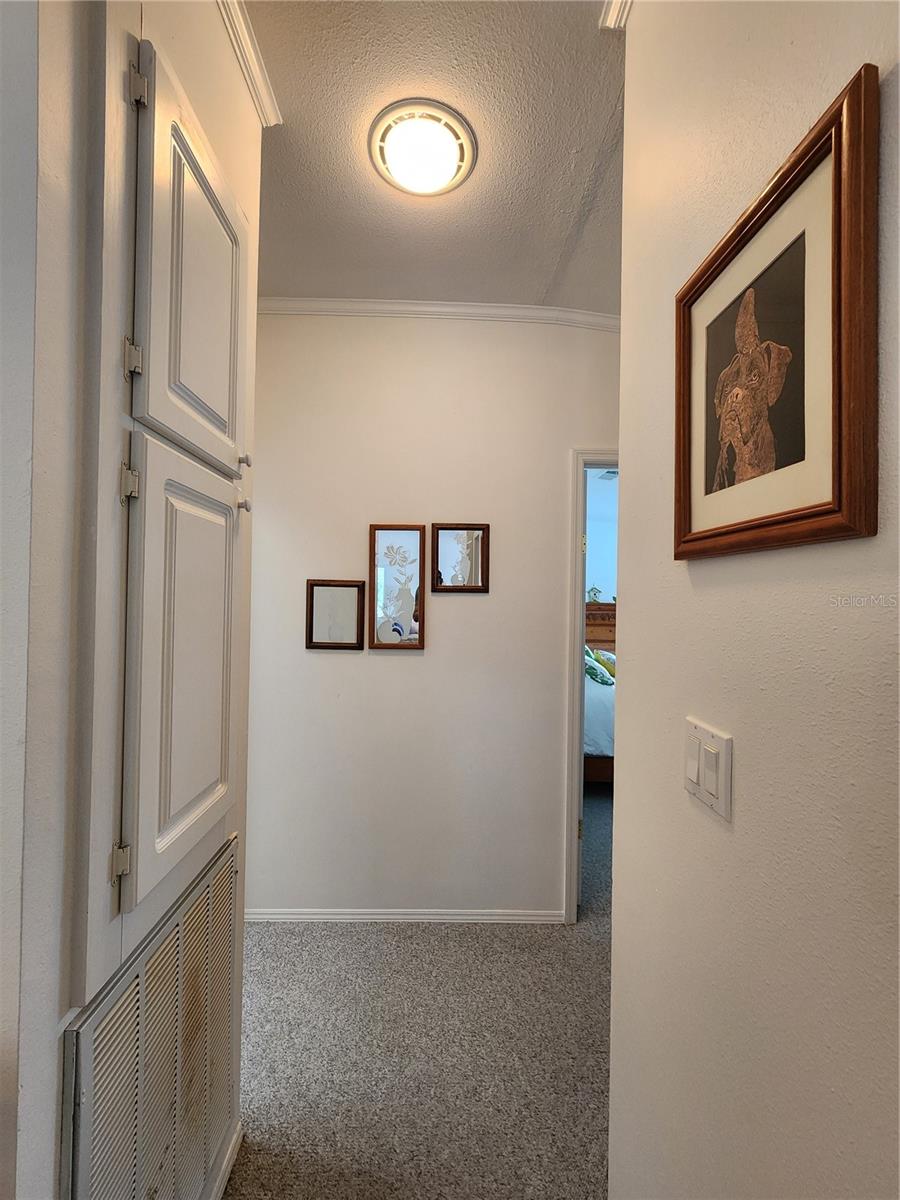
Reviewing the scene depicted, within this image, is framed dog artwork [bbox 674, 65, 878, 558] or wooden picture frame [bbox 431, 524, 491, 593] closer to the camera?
framed dog artwork [bbox 674, 65, 878, 558]

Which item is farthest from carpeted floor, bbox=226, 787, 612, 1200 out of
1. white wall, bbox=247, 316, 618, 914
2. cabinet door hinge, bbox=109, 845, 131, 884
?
cabinet door hinge, bbox=109, 845, 131, 884

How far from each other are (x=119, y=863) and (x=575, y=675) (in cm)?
199

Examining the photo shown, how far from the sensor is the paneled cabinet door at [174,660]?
0.86m

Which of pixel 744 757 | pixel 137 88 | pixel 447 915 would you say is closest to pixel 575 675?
pixel 447 915

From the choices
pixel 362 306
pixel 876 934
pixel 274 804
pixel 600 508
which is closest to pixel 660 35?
pixel 876 934

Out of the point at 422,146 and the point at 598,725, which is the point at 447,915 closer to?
the point at 598,725

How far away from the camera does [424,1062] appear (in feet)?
5.71

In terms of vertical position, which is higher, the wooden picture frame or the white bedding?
the wooden picture frame

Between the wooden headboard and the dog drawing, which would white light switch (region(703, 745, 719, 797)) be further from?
the wooden headboard

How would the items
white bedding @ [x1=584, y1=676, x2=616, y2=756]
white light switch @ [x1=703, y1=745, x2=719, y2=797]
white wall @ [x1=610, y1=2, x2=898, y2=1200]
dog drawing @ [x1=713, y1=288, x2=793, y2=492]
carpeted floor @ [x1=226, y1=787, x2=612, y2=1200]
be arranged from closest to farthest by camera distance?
white wall @ [x1=610, y1=2, x2=898, y2=1200] → dog drawing @ [x1=713, y1=288, x2=793, y2=492] → white light switch @ [x1=703, y1=745, x2=719, y2=797] → carpeted floor @ [x1=226, y1=787, x2=612, y2=1200] → white bedding @ [x1=584, y1=676, x2=616, y2=756]

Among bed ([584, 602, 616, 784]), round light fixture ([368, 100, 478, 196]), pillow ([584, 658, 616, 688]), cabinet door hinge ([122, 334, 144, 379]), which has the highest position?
round light fixture ([368, 100, 478, 196])

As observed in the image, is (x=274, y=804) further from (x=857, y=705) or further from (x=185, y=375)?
(x=857, y=705)

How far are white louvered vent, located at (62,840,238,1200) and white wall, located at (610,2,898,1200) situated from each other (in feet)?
2.79

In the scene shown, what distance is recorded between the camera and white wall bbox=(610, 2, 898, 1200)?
50cm
